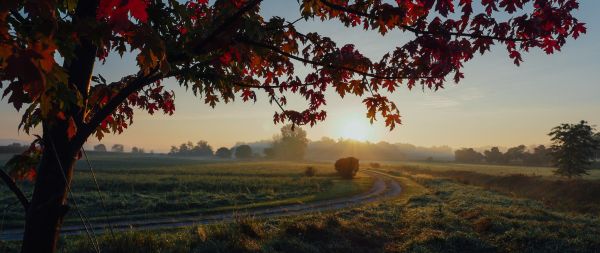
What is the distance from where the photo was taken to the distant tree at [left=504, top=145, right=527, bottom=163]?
4902 inches

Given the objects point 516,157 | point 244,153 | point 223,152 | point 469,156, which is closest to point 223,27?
point 516,157

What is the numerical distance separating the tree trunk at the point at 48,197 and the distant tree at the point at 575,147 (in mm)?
57868

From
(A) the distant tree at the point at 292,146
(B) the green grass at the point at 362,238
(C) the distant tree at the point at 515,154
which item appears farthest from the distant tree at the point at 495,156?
(B) the green grass at the point at 362,238

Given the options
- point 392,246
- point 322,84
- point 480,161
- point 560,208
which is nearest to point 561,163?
point 560,208

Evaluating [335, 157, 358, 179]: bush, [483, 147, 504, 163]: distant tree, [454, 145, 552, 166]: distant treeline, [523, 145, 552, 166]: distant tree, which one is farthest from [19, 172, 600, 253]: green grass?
[483, 147, 504, 163]: distant tree

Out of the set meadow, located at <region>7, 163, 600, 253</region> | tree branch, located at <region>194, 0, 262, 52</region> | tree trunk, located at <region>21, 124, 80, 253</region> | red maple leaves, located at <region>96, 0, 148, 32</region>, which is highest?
tree branch, located at <region>194, 0, 262, 52</region>

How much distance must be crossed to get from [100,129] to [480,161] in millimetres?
157647

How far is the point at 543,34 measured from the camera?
436 centimetres

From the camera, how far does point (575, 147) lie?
50094 mm

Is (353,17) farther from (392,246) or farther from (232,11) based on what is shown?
(392,246)

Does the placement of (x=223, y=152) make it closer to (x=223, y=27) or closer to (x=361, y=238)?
(x=361, y=238)

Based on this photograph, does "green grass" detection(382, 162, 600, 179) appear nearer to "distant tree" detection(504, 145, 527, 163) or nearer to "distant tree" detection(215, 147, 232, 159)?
"distant tree" detection(504, 145, 527, 163)

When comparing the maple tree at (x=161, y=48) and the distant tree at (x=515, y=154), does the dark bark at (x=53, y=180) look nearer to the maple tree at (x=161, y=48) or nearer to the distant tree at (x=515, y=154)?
the maple tree at (x=161, y=48)

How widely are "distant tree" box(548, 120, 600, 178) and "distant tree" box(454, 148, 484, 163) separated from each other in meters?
103
